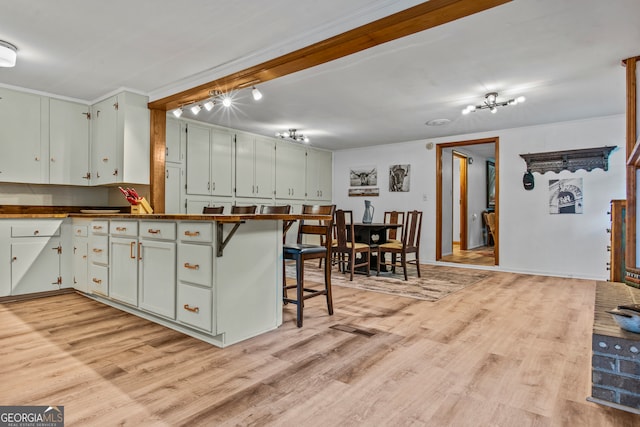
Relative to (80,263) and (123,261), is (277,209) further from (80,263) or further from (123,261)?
(80,263)

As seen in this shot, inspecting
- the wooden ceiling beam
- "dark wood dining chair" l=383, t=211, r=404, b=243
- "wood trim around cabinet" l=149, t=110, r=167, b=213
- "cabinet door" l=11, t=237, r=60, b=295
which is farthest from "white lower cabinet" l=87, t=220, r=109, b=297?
"dark wood dining chair" l=383, t=211, r=404, b=243

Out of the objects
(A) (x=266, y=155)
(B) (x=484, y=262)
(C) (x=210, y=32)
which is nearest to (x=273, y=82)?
(C) (x=210, y=32)

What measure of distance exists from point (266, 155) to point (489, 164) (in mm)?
6400

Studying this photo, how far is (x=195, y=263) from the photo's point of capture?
8.05ft

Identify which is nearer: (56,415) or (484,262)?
(56,415)

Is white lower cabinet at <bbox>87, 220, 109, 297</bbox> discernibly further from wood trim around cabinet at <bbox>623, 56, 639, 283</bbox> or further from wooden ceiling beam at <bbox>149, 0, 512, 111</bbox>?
wood trim around cabinet at <bbox>623, 56, 639, 283</bbox>

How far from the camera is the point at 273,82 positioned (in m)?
3.72

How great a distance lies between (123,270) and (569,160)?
5.87m

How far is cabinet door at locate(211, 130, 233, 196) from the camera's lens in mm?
5562

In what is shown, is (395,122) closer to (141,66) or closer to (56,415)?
(141,66)

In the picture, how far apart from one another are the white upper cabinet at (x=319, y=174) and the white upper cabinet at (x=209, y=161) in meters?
1.95

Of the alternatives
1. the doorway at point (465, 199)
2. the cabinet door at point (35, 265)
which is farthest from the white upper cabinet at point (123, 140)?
the doorway at point (465, 199)

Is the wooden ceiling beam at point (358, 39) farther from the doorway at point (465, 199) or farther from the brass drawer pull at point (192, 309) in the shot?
the doorway at point (465, 199)

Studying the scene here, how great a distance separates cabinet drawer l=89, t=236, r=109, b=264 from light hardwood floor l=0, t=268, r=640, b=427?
1.58ft
